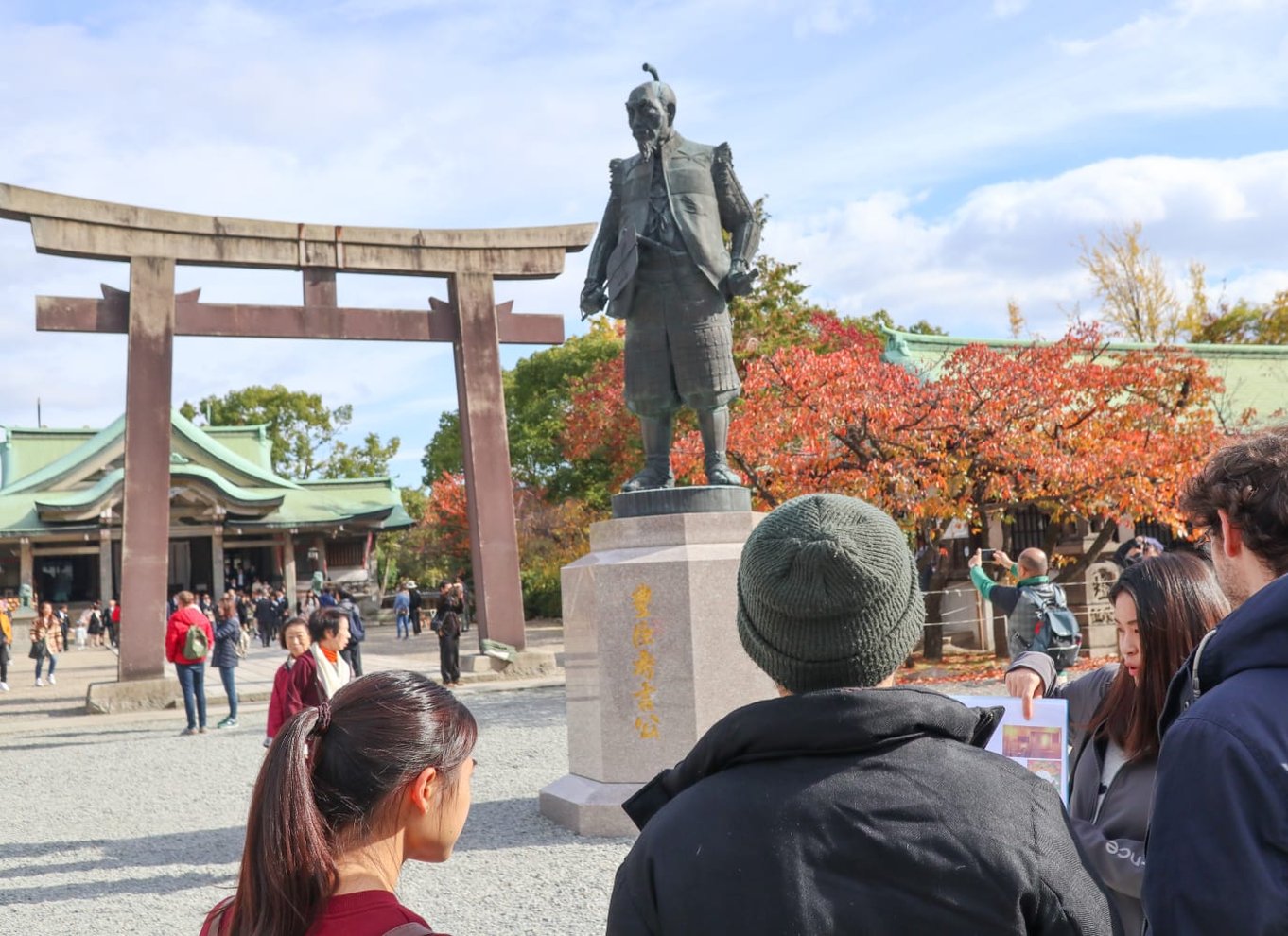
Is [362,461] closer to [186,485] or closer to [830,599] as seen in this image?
[186,485]

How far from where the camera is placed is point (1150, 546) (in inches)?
236

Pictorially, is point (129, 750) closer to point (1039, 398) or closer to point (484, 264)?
point (484, 264)

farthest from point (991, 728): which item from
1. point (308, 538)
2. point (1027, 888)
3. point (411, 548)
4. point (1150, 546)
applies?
point (411, 548)

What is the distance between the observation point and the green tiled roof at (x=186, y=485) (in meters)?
28.2

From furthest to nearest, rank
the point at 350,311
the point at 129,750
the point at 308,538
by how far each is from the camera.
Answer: the point at 308,538 → the point at 350,311 → the point at 129,750

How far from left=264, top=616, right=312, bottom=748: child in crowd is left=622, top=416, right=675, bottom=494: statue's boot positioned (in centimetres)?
198

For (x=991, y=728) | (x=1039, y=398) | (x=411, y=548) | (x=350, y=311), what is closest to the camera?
(x=991, y=728)

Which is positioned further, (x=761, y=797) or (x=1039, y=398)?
(x=1039, y=398)

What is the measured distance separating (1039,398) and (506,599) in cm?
692

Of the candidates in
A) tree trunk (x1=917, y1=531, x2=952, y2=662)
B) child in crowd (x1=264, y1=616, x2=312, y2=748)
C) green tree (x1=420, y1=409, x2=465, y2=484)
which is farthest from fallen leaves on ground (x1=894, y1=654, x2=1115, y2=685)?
green tree (x1=420, y1=409, x2=465, y2=484)

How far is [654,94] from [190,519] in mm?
28024

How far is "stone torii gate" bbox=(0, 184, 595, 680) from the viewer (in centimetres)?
1209

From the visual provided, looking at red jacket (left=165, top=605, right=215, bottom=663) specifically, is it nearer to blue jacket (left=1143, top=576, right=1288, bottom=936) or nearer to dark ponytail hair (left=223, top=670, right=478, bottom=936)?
dark ponytail hair (left=223, top=670, right=478, bottom=936)

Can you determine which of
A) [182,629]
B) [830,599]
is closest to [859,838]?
[830,599]
